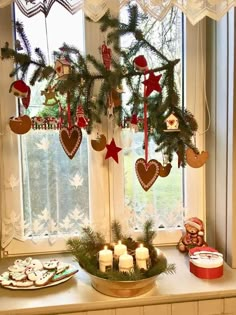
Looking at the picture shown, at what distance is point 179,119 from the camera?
4.83 feet

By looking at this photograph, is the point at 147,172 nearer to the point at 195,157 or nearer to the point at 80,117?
the point at 195,157

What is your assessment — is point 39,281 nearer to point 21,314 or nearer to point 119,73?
point 21,314

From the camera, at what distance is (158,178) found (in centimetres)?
173

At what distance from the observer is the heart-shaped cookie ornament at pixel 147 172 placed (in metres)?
1.49

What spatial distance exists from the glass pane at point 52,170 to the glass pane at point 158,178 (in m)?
0.19

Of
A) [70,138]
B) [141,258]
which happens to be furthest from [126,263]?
[70,138]

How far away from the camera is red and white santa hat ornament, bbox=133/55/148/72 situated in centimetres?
145

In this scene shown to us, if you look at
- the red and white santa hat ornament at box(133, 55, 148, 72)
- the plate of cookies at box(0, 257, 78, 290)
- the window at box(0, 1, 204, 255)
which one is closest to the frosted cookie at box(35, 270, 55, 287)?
the plate of cookies at box(0, 257, 78, 290)

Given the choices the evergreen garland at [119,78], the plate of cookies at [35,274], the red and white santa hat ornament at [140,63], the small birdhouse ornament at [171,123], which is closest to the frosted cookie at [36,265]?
the plate of cookies at [35,274]

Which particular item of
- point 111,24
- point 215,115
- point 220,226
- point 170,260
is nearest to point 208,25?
point 215,115

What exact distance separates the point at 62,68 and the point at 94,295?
0.81 meters

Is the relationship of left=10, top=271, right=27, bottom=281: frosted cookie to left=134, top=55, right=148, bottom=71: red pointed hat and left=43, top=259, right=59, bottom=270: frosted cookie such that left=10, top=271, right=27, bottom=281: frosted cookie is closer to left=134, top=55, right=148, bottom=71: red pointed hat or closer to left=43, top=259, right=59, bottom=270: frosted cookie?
left=43, top=259, right=59, bottom=270: frosted cookie

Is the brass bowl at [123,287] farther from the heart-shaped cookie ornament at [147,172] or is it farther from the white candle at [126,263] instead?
the heart-shaped cookie ornament at [147,172]

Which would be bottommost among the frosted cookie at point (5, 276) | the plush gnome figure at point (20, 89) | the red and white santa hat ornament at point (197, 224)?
the frosted cookie at point (5, 276)
